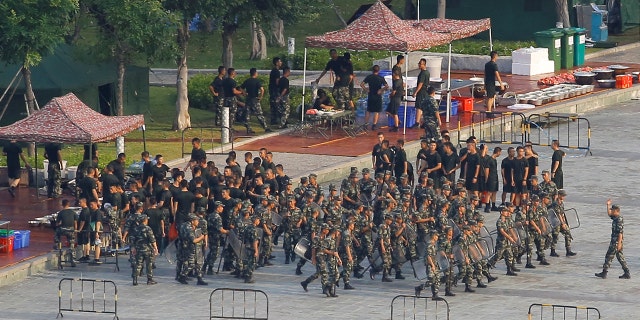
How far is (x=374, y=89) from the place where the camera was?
4303 cm

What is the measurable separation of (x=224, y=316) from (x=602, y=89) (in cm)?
2521

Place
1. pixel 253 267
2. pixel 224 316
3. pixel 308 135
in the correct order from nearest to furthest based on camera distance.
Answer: pixel 224 316, pixel 253 267, pixel 308 135

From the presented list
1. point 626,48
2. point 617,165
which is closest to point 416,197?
point 617,165

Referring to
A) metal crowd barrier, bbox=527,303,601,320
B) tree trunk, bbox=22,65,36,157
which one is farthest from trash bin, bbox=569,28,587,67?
metal crowd barrier, bbox=527,303,601,320

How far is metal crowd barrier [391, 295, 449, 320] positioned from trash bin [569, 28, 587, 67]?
2721 cm

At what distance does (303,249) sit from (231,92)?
14.1 meters

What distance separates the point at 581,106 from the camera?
47812mm

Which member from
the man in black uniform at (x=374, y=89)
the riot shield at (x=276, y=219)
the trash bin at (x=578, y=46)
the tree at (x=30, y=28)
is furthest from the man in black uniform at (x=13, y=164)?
the trash bin at (x=578, y=46)

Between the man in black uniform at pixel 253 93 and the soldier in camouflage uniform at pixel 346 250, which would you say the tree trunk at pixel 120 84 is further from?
the soldier in camouflage uniform at pixel 346 250

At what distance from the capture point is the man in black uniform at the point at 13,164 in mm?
37469

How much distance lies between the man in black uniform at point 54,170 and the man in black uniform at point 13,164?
2.62 ft

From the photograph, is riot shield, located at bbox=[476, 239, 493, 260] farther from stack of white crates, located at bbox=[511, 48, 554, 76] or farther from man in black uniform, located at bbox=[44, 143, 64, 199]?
stack of white crates, located at bbox=[511, 48, 554, 76]

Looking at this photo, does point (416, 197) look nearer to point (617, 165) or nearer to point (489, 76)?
point (617, 165)

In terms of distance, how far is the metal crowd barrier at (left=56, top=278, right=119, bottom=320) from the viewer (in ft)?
92.7
